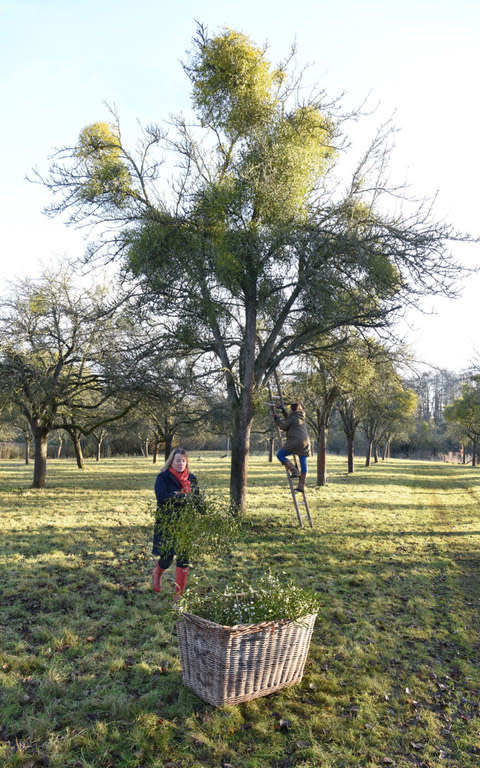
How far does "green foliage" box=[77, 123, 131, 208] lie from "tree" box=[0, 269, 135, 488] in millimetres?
5575

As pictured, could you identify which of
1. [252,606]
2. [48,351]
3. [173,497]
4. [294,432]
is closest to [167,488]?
[173,497]

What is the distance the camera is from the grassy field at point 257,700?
3525 millimetres

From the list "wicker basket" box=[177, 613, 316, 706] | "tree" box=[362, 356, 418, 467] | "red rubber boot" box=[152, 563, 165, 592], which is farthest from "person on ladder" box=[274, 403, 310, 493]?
"wicker basket" box=[177, 613, 316, 706]

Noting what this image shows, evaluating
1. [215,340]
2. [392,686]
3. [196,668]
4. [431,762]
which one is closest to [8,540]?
[215,340]

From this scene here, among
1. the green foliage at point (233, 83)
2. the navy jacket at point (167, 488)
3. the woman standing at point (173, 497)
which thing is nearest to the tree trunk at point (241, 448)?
the woman standing at point (173, 497)

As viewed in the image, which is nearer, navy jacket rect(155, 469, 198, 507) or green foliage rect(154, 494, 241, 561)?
green foliage rect(154, 494, 241, 561)

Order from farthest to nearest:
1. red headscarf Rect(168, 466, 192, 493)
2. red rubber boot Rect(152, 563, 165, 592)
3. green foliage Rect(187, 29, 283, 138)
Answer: green foliage Rect(187, 29, 283, 138) < red rubber boot Rect(152, 563, 165, 592) < red headscarf Rect(168, 466, 192, 493)

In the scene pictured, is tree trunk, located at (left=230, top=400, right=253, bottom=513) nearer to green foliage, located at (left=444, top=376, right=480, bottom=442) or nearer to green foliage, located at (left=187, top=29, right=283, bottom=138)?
green foliage, located at (left=187, top=29, right=283, bottom=138)

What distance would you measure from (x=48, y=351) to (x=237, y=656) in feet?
52.3

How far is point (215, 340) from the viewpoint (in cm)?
1186

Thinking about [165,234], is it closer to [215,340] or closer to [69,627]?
[215,340]

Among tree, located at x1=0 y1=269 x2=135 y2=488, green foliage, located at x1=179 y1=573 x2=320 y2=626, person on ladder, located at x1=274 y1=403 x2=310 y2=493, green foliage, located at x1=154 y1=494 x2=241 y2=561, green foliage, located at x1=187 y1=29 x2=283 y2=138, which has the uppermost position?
green foliage, located at x1=187 y1=29 x2=283 y2=138

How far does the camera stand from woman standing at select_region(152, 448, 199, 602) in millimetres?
6031

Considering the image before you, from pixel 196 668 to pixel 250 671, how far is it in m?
0.48
